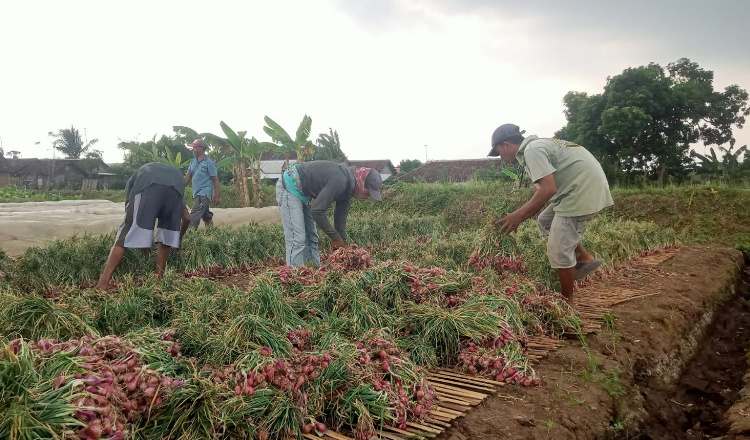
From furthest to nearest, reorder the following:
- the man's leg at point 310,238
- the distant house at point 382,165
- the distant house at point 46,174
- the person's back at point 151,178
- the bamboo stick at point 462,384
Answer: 1. the distant house at point 382,165
2. the distant house at point 46,174
3. the man's leg at point 310,238
4. the person's back at point 151,178
5. the bamboo stick at point 462,384

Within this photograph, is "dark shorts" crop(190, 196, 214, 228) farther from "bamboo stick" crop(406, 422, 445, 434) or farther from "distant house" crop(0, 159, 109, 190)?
"distant house" crop(0, 159, 109, 190)

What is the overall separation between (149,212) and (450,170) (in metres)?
26.3

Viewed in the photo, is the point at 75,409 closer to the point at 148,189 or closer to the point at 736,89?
the point at 148,189

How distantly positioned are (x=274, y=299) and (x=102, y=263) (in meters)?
3.50

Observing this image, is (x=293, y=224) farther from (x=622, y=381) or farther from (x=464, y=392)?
(x=622, y=381)

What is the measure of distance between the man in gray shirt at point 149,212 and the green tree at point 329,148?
15.2 metres

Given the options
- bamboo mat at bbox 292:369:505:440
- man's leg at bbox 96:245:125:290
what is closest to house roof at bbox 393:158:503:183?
man's leg at bbox 96:245:125:290

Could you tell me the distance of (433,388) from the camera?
2.46 meters

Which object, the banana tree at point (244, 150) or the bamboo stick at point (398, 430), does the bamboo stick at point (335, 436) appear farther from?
the banana tree at point (244, 150)

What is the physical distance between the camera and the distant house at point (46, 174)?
3112 centimetres

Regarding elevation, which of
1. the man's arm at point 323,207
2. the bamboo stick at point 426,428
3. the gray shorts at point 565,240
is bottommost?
the bamboo stick at point 426,428

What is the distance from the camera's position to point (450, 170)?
98.8 feet

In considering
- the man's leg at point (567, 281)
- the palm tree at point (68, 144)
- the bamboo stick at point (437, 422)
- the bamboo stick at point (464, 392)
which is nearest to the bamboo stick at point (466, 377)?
the bamboo stick at point (464, 392)

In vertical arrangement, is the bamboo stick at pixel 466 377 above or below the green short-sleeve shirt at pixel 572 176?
below
